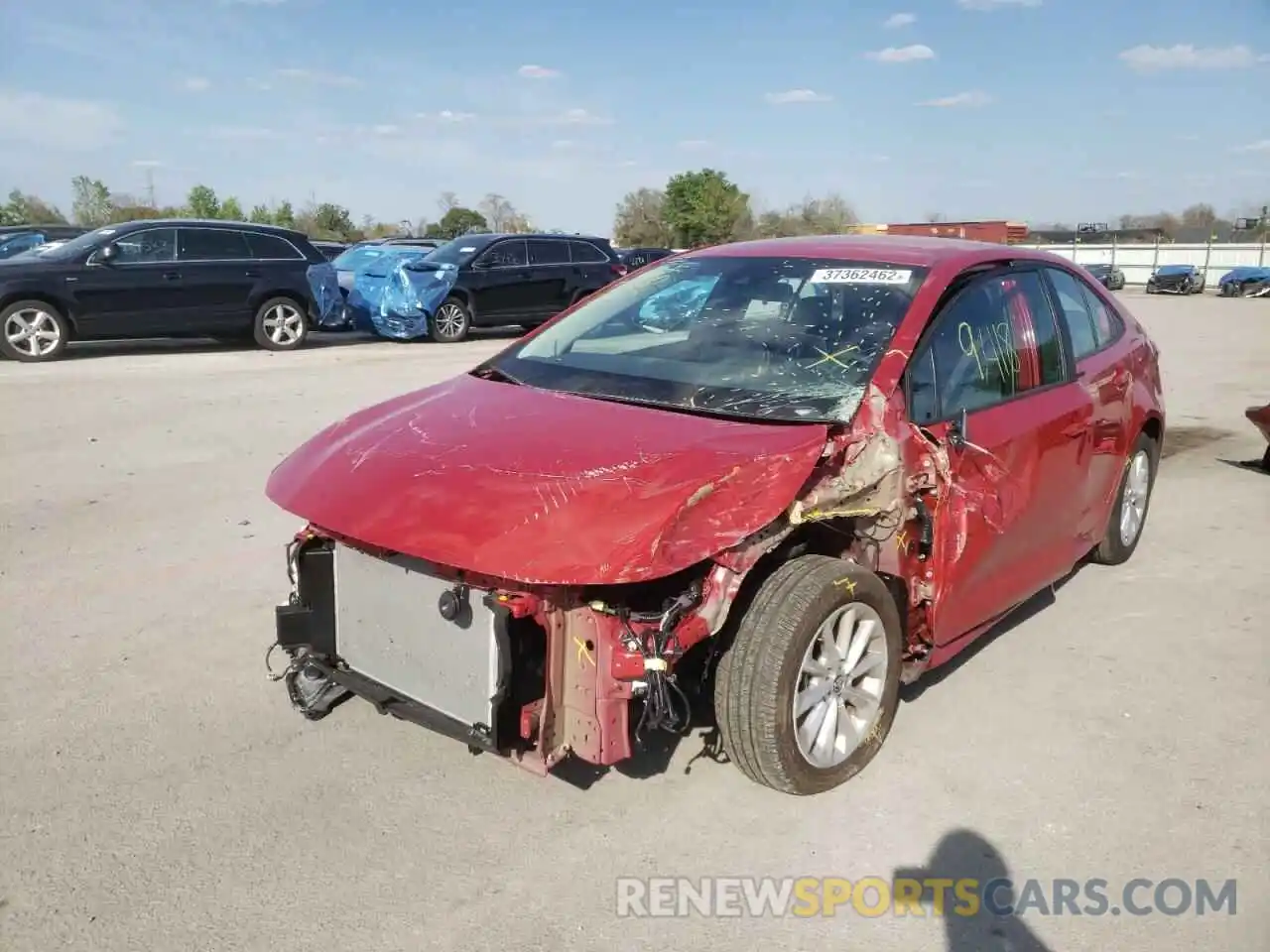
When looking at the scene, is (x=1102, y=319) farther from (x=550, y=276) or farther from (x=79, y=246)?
(x=550, y=276)

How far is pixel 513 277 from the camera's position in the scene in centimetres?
1723

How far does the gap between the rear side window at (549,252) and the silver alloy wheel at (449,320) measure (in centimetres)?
157

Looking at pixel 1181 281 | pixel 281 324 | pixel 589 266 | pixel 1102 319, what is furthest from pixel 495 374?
pixel 1181 281

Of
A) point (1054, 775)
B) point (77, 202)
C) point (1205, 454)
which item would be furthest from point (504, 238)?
point (77, 202)

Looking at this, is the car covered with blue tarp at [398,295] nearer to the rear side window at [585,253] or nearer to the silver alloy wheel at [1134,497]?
the rear side window at [585,253]

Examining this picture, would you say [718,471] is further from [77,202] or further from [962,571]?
[77,202]

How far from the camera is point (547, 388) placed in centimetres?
389

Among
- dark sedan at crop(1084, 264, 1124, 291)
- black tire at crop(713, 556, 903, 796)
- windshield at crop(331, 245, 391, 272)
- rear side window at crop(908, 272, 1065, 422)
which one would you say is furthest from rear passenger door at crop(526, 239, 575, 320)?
dark sedan at crop(1084, 264, 1124, 291)

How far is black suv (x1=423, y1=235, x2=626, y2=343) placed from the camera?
16.8 meters

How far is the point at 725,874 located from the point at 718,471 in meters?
1.15

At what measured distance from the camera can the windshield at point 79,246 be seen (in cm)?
1275

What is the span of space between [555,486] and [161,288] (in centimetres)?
1200

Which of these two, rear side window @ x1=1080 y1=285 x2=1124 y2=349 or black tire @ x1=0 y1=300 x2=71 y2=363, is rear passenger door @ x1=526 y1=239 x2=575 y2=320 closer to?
Answer: black tire @ x1=0 y1=300 x2=71 y2=363

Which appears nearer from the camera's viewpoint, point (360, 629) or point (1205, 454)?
point (360, 629)
